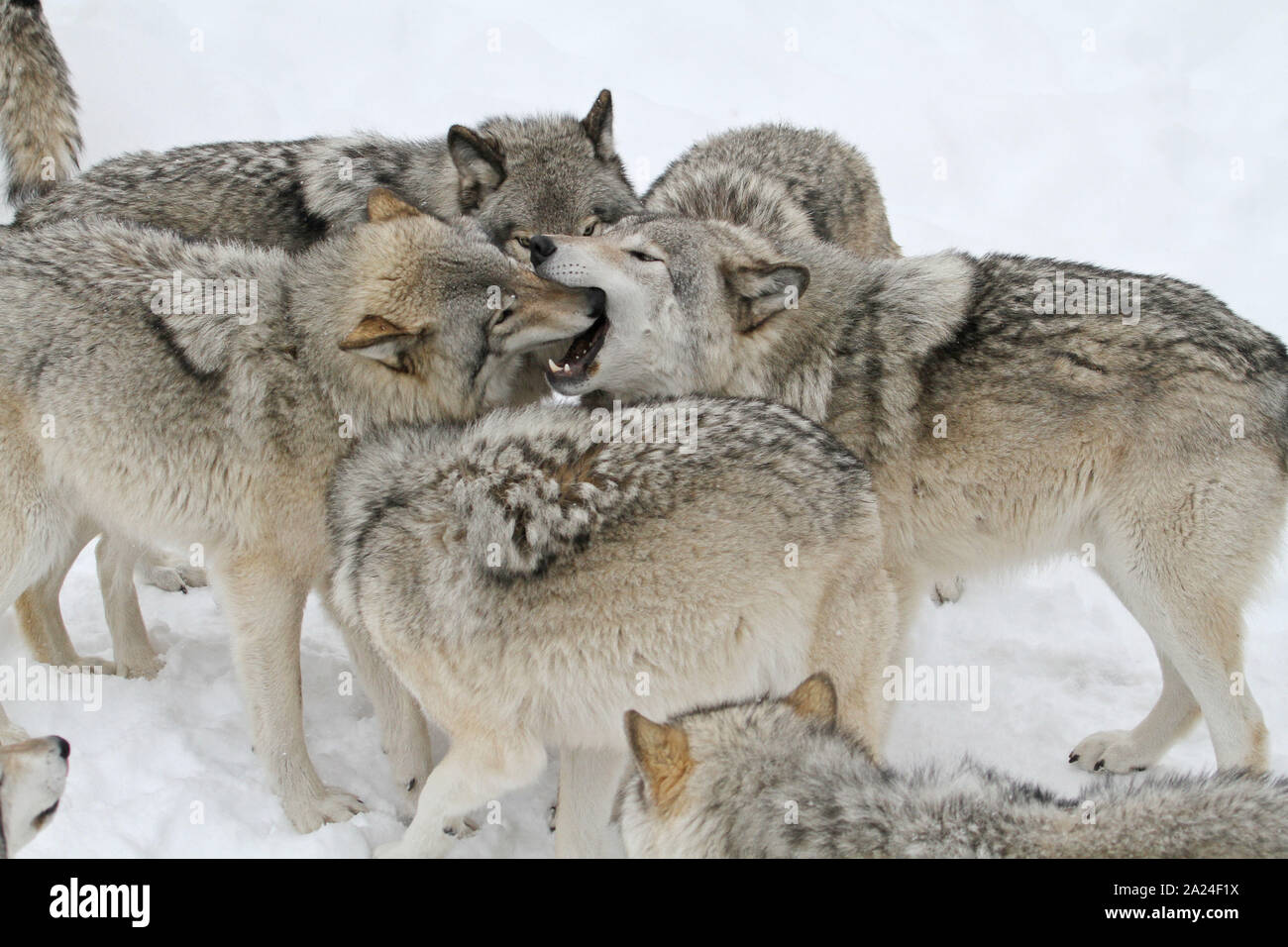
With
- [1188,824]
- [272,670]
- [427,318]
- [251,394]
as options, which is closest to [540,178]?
[427,318]

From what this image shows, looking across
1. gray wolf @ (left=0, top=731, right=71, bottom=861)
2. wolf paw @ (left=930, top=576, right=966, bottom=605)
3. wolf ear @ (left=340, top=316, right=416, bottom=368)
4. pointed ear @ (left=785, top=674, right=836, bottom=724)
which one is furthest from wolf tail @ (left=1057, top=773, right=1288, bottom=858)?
wolf paw @ (left=930, top=576, right=966, bottom=605)

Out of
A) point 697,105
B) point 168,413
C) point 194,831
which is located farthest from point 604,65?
point 194,831

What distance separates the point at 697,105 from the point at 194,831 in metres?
8.99

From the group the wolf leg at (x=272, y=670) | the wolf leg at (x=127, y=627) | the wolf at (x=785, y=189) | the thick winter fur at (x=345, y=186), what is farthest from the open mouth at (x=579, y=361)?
the wolf leg at (x=127, y=627)

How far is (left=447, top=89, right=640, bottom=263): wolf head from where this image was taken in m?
5.74

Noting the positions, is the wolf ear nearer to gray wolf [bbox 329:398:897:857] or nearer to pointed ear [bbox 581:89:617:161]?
gray wolf [bbox 329:398:897:857]

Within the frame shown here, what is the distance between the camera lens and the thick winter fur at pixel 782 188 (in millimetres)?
6031

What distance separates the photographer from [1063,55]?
12062 millimetres

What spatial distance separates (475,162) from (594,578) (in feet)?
9.70

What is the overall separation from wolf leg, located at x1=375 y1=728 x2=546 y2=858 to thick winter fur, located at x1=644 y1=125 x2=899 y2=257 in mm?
2870

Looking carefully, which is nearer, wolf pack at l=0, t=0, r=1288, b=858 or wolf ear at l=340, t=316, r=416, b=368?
wolf pack at l=0, t=0, r=1288, b=858

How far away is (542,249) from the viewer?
470 centimetres

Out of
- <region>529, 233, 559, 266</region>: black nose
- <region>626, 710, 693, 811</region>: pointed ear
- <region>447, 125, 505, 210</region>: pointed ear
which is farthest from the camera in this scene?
<region>447, 125, 505, 210</region>: pointed ear

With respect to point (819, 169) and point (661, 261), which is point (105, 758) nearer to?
point (661, 261)
